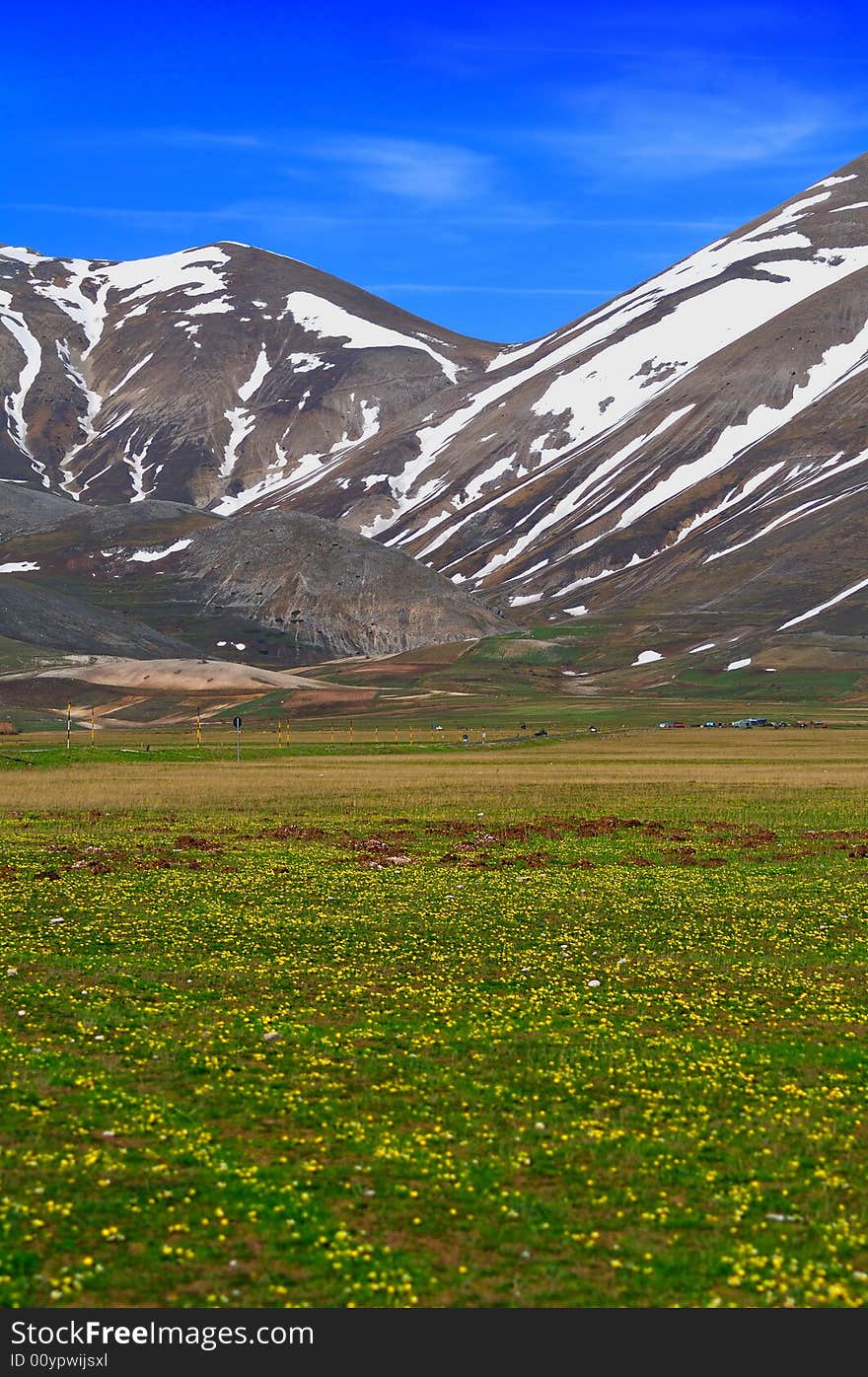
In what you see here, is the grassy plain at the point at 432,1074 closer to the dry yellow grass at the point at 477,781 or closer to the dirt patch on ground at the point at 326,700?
the dry yellow grass at the point at 477,781

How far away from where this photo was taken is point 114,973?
82.5 feet

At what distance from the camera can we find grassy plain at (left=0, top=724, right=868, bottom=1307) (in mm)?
12617

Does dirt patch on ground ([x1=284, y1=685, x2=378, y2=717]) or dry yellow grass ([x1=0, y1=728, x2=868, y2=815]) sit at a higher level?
dirt patch on ground ([x1=284, y1=685, x2=378, y2=717])

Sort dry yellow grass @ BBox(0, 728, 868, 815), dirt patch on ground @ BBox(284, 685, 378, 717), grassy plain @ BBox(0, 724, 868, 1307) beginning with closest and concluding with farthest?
grassy plain @ BBox(0, 724, 868, 1307) < dry yellow grass @ BBox(0, 728, 868, 815) < dirt patch on ground @ BBox(284, 685, 378, 717)

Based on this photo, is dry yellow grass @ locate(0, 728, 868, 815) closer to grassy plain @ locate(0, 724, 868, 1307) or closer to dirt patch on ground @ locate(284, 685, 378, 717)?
grassy plain @ locate(0, 724, 868, 1307)

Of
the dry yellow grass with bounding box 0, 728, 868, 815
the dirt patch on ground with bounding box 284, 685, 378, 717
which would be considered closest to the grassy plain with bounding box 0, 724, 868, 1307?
the dry yellow grass with bounding box 0, 728, 868, 815

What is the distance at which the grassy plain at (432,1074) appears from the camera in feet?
41.4

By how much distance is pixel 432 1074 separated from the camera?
61.7 ft

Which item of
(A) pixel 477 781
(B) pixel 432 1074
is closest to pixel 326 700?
(A) pixel 477 781

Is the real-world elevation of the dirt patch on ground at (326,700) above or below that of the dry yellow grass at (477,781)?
above

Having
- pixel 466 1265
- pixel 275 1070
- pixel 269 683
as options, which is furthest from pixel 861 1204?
pixel 269 683

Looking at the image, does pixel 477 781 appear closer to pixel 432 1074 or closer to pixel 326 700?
pixel 432 1074

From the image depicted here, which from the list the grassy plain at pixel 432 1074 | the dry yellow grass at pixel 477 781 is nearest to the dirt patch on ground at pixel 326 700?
the dry yellow grass at pixel 477 781

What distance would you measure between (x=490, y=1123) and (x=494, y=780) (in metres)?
59.5
